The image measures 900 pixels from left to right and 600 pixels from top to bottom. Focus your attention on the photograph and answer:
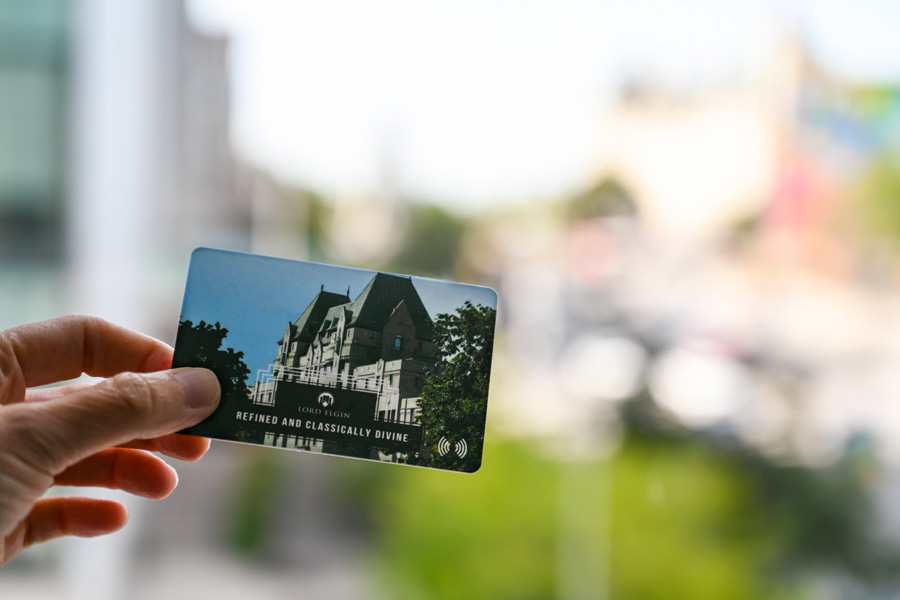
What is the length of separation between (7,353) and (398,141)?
2.36 meters

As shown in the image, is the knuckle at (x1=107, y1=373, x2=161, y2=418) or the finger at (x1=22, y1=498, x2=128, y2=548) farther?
the finger at (x1=22, y1=498, x2=128, y2=548)

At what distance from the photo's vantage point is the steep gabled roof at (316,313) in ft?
1.90

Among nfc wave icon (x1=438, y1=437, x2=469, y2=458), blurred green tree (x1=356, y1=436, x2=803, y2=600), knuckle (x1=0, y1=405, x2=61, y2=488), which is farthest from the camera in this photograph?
blurred green tree (x1=356, y1=436, x2=803, y2=600)

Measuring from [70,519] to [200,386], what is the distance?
0.23 m

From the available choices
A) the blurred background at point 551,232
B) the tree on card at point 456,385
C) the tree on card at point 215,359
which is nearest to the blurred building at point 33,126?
the blurred background at point 551,232

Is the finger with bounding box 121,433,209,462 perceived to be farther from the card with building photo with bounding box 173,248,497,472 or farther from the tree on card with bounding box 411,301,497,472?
the tree on card with bounding box 411,301,497,472

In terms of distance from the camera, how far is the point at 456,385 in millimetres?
581

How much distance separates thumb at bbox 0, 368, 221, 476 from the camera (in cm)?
48

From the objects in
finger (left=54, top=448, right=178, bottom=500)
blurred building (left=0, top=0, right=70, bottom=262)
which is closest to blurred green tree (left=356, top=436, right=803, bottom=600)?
blurred building (left=0, top=0, right=70, bottom=262)

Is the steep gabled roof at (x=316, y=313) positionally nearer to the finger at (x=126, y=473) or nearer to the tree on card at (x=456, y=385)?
the tree on card at (x=456, y=385)

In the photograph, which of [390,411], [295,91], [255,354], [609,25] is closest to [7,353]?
[255,354]

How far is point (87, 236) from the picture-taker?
252 centimetres

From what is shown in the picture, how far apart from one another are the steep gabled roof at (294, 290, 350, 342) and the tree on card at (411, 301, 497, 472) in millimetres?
79

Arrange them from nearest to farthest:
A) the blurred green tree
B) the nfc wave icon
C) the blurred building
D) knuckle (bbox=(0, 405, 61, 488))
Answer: knuckle (bbox=(0, 405, 61, 488)) → the nfc wave icon → the blurred building → the blurred green tree
